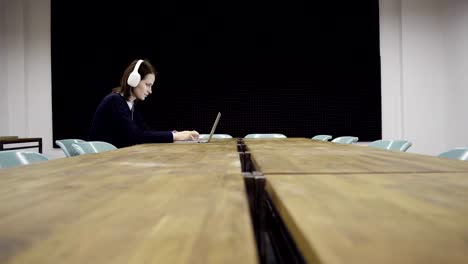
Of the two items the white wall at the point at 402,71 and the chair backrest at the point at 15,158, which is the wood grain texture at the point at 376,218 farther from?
the white wall at the point at 402,71

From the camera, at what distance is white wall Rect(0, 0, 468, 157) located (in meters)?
4.31

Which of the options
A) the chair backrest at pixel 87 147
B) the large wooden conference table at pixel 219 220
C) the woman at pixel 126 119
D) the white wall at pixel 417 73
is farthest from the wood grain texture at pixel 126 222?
the white wall at pixel 417 73

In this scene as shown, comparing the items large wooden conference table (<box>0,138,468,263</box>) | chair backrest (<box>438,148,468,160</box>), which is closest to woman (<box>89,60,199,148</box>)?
chair backrest (<box>438,148,468,160</box>)

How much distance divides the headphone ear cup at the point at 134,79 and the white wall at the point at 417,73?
363 centimetres

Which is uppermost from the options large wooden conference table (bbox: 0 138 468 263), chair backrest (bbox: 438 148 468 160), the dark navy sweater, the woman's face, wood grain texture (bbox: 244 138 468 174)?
the woman's face

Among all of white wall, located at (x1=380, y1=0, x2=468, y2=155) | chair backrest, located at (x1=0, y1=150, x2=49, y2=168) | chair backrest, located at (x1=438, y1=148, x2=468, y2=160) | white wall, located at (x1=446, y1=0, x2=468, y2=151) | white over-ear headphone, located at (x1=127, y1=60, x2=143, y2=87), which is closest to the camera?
chair backrest, located at (x1=0, y1=150, x2=49, y2=168)

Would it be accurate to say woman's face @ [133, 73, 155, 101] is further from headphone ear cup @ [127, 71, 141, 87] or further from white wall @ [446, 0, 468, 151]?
white wall @ [446, 0, 468, 151]

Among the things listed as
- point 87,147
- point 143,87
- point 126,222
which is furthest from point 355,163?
point 143,87

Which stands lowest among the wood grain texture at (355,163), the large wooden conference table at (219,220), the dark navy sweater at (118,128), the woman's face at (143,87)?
the wood grain texture at (355,163)

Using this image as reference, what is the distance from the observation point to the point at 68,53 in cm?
458

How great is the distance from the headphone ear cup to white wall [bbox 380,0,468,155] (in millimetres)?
3626

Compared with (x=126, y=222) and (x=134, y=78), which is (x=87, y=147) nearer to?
(x=134, y=78)

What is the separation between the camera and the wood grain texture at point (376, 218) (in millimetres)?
208

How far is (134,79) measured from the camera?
7.99ft
